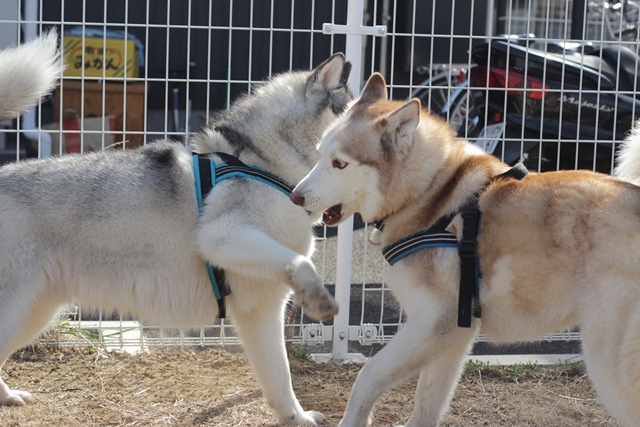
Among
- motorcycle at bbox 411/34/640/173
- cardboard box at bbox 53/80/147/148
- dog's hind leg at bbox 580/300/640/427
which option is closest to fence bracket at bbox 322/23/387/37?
motorcycle at bbox 411/34/640/173

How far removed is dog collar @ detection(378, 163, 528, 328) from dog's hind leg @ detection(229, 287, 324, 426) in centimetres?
70

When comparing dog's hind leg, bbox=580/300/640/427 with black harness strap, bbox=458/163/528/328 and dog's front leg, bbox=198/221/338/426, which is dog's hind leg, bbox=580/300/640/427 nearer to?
black harness strap, bbox=458/163/528/328

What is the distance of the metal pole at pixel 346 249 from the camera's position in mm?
4277

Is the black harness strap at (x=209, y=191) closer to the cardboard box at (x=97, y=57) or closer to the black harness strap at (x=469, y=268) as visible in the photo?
the black harness strap at (x=469, y=268)

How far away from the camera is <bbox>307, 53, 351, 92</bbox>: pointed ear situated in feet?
11.5

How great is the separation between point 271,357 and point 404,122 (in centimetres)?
126

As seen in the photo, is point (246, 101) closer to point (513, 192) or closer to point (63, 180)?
point (63, 180)

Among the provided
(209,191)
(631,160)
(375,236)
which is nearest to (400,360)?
(375,236)

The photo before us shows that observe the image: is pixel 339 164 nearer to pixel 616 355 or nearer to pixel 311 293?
pixel 311 293

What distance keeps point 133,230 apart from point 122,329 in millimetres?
1617

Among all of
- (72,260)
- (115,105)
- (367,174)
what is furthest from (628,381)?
(115,105)

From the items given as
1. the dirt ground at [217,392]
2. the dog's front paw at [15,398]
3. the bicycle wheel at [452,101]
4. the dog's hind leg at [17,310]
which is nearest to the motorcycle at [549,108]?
the bicycle wheel at [452,101]

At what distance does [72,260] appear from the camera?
322 centimetres

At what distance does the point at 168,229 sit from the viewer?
129 inches
